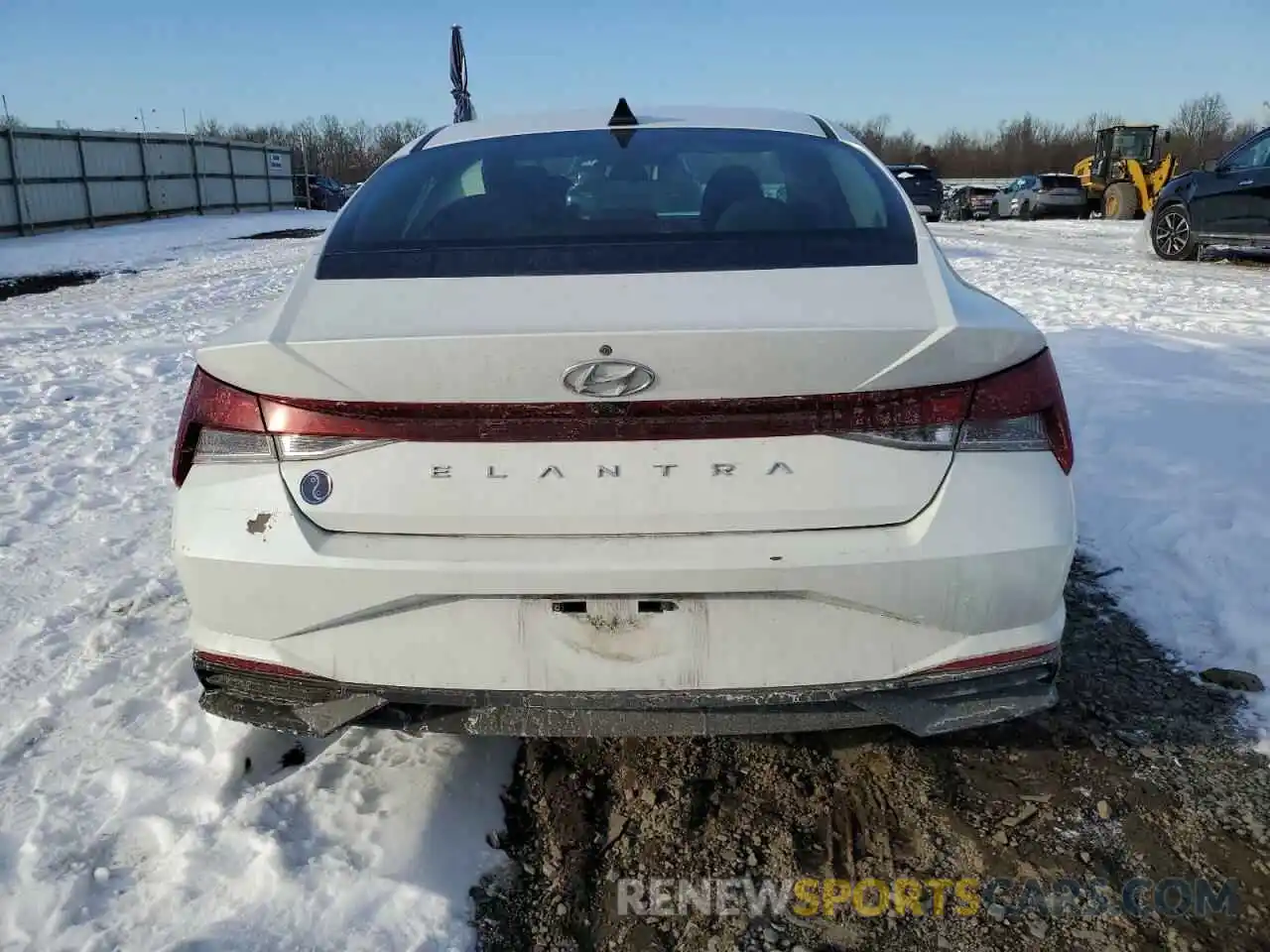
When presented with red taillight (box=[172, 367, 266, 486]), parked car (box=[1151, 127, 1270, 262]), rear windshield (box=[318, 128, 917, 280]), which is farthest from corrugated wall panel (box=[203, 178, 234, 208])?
red taillight (box=[172, 367, 266, 486])

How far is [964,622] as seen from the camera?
6.31 feet

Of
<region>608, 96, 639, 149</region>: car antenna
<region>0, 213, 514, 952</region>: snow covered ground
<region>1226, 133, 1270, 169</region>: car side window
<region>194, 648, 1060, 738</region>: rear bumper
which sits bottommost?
<region>0, 213, 514, 952</region>: snow covered ground

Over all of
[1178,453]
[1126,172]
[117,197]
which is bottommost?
[1178,453]

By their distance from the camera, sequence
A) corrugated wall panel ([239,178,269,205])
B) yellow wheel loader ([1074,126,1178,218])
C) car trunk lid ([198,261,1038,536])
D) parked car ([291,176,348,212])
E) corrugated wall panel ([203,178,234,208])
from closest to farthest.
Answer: car trunk lid ([198,261,1038,536]) → yellow wheel loader ([1074,126,1178,218]) → corrugated wall panel ([203,178,234,208]) → corrugated wall panel ([239,178,269,205]) → parked car ([291,176,348,212])

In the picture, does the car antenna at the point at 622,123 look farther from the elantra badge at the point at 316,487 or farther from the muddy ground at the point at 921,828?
the muddy ground at the point at 921,828

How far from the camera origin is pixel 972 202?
33.4 m

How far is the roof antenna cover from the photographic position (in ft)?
10.4

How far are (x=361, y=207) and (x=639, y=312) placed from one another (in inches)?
47.5

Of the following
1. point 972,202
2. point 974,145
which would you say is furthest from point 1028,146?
point 972,202

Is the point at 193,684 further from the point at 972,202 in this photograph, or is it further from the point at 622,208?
the point at 972,202

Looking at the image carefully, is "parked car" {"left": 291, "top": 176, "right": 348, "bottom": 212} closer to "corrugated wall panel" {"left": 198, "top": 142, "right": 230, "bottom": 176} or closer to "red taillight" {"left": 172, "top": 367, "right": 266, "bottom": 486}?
"corrugated wall panel" {"left": 198, "top": 142, "right": 230, "bottom": 176}

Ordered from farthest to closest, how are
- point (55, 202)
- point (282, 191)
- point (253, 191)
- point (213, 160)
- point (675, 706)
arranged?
point (282, 191), point (253, 191), point (213, 160), point (55, 202), point (675, 706)

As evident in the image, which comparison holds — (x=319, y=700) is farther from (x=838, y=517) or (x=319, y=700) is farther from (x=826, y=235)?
(x=826, y=235)

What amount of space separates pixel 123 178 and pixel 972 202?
2672 centimetres
